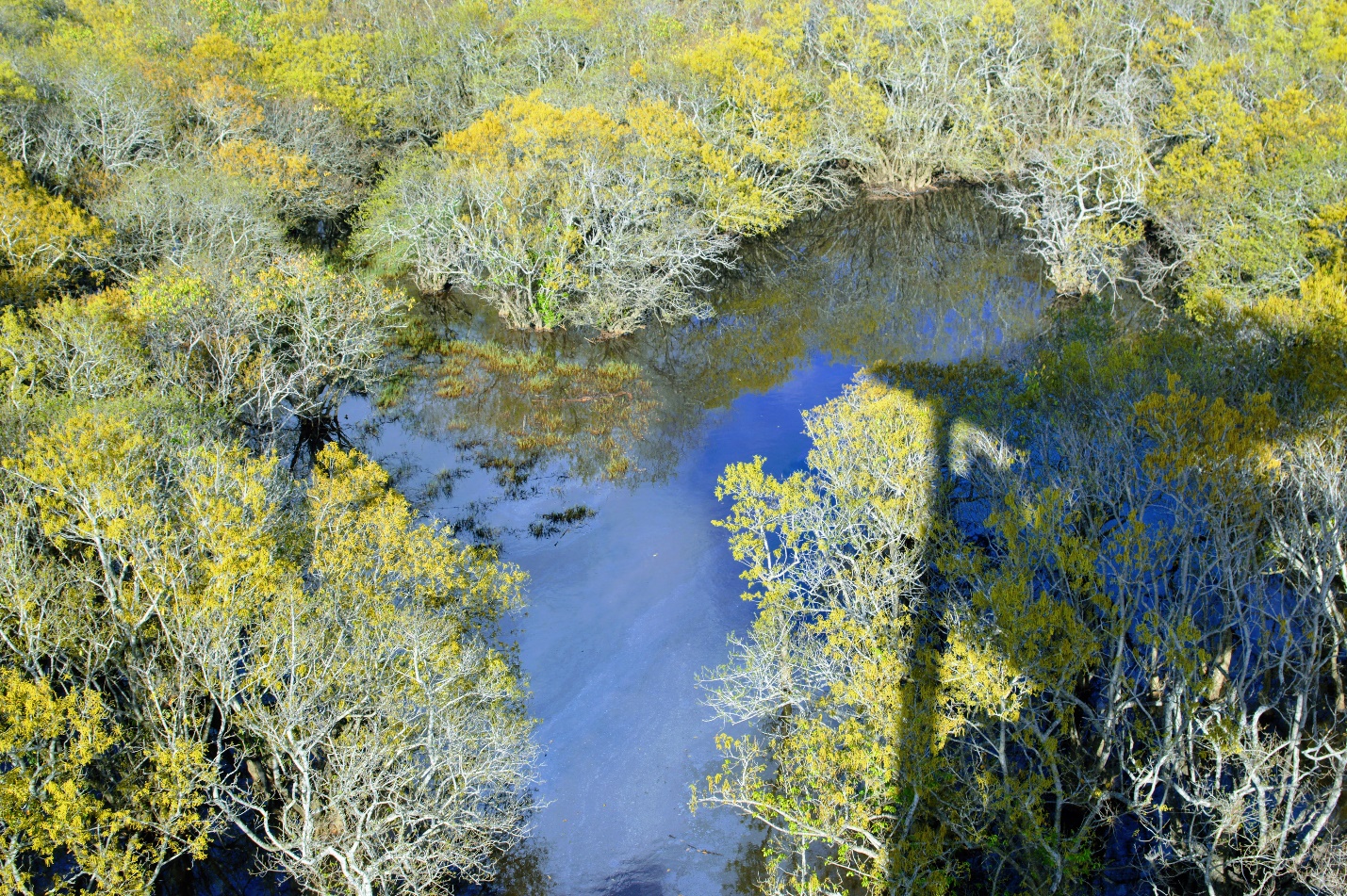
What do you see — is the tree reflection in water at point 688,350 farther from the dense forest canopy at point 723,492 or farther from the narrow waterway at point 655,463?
the dense forest canopy at point 723,492

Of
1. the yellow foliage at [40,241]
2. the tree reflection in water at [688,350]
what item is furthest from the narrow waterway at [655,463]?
the yellow foliage at [40,241]

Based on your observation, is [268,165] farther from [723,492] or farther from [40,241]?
[723,492]

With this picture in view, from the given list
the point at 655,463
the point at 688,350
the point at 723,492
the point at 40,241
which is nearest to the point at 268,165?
the point at 40,241

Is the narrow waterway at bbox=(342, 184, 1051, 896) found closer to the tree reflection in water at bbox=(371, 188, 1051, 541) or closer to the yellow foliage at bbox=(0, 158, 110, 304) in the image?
the tree reflection in water at bbox=(371, 188, 1051, 541)

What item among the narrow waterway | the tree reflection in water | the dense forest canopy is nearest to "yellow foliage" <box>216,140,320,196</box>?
the dense forest canopy

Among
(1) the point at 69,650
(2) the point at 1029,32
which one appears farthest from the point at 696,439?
(2) the point at 1029,32

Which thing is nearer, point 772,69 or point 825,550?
point 825,550

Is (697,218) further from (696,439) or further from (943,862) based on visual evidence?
(943,862)
